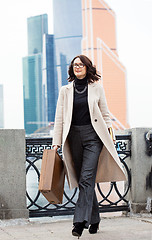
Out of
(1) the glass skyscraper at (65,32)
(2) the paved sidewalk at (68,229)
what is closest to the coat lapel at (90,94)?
(2) the paved sidewalk at (68,229)

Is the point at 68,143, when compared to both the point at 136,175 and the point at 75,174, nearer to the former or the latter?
the point at 75,174

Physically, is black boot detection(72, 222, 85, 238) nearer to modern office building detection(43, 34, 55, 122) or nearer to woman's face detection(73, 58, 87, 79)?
woman's face detection(73, 58, 87, 79)

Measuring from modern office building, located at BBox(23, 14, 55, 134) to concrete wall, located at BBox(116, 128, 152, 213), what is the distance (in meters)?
98.6

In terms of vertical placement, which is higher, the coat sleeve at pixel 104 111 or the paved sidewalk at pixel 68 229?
the coat sleeve at pixel 104 111

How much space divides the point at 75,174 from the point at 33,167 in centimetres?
119

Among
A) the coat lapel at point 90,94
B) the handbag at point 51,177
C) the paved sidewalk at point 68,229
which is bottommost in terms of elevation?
the paved sidewalk at point 68,229

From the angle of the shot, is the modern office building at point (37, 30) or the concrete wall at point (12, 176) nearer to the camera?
the concrete wall at point (12, 176)

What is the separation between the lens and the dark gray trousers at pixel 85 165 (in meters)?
3.66

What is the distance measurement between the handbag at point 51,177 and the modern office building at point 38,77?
100.0 metres

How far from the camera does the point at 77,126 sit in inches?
152

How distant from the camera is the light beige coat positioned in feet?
12.7

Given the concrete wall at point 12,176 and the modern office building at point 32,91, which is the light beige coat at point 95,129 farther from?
the modern office building at point 32,91

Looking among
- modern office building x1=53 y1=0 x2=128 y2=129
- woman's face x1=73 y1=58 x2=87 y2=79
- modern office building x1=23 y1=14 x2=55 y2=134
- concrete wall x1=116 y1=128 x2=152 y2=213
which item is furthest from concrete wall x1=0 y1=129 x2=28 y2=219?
modern office building x1=23 y1=14 x2=55 y2=134

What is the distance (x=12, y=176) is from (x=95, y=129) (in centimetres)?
147
